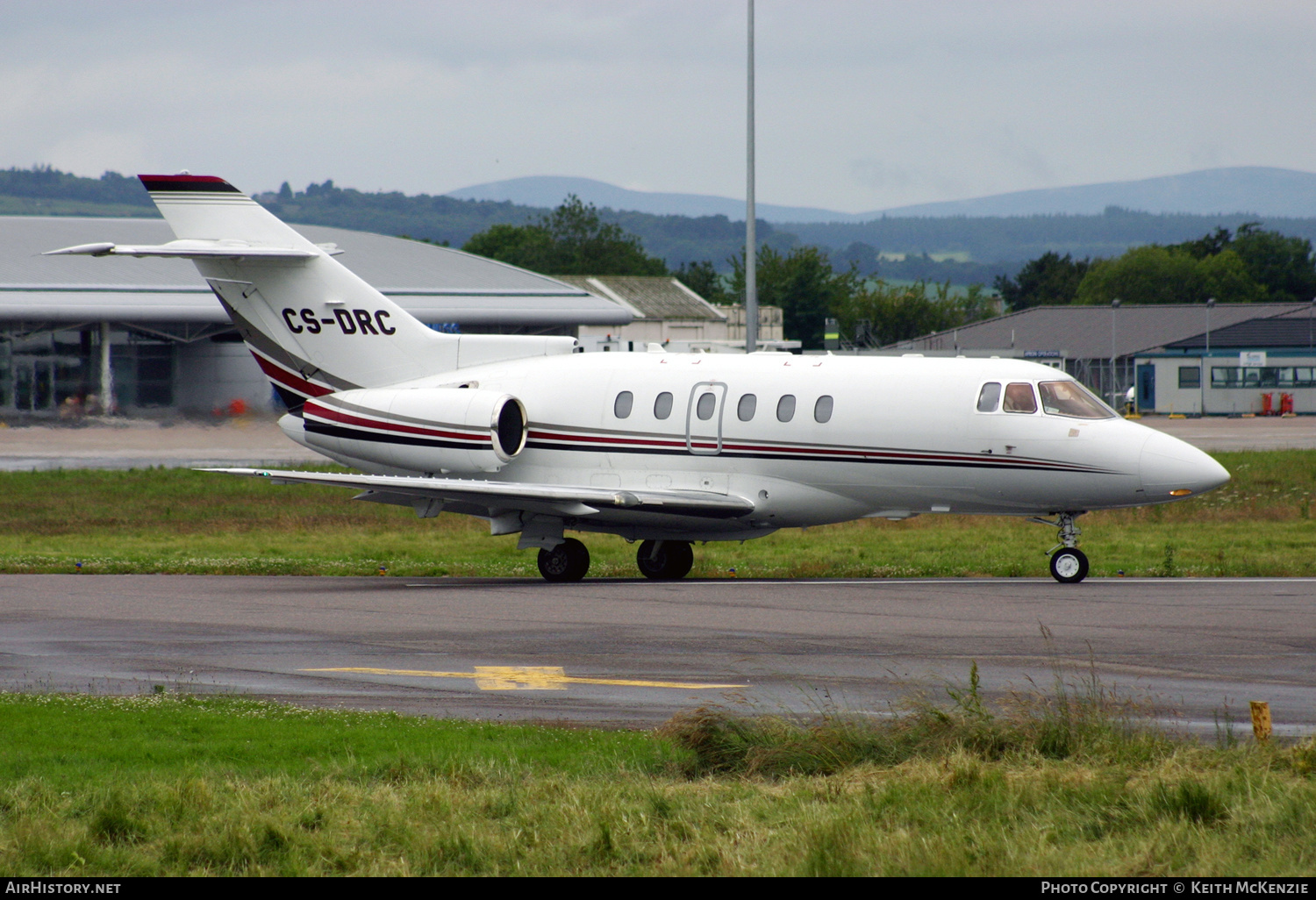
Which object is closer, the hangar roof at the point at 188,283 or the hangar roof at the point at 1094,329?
the hangar roof at the point at 188,283

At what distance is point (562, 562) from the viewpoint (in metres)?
21.6

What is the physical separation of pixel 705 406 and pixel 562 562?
3.08 metres

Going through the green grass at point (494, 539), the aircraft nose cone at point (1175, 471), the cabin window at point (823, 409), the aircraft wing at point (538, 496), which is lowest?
the green grass at point (494, 539)

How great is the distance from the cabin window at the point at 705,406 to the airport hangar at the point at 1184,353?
4680 centimetres

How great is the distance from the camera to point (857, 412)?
66.3 ft

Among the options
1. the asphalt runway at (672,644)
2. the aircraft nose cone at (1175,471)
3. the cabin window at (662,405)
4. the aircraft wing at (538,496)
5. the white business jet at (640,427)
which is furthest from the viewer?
the cabin window at (662,405)

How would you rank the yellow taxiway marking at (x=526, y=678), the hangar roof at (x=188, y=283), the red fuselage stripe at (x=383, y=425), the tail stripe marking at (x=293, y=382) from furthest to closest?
the hangar roof at (x=188, y=283) → the tail stripe marking at (x=293, y=382) → the red fuselage stripe at (x=383, y=425) → the yellow taxiway marking at (x=526, y=678)

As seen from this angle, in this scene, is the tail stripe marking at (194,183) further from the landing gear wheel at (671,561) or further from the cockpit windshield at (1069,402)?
the cockpit windshield at (1069,402)

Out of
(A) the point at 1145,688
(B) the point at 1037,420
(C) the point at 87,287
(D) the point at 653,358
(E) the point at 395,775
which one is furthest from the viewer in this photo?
(C) the point at 87,287

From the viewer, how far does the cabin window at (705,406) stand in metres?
21.0

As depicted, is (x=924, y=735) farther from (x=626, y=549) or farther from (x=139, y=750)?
(x=626, y=549)

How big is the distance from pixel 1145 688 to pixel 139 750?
24.3 feet

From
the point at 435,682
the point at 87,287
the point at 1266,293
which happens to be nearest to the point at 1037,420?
the point at 435,682

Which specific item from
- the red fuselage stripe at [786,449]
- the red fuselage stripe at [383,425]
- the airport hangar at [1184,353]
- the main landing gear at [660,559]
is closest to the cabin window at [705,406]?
the red fuselage stripe at [786,449]
